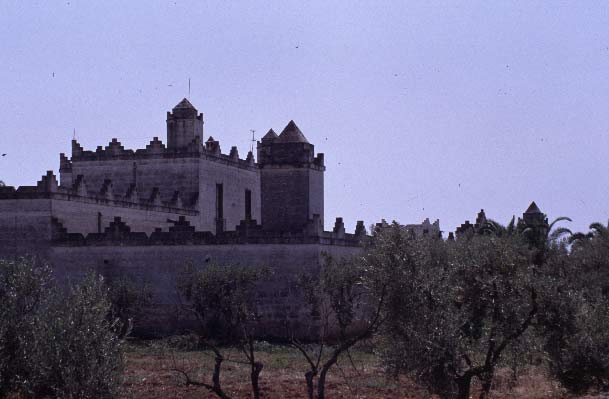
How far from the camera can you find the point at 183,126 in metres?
47.4

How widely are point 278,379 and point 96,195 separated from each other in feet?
53.5

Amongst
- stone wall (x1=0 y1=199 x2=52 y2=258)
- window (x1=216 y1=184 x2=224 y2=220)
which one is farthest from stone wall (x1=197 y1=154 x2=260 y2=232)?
stone wall (x1=0 y1=199 x2=52 y2=258)

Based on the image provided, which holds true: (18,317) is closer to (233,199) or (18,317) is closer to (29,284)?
(29,284)

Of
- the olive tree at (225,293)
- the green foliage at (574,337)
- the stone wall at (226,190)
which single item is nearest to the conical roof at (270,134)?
the stone wall at (226,190)

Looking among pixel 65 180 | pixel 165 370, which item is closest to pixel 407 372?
pixel 165 370

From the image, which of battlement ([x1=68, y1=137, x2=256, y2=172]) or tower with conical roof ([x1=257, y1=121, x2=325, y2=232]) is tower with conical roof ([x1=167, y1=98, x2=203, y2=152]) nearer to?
battlement ([x1=68, y1=137, x2=256, y2=172])

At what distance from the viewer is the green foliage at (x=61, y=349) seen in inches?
674

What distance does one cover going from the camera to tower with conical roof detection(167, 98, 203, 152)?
47281 mm

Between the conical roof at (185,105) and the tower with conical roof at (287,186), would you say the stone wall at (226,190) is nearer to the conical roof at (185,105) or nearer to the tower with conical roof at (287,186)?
the conical roof at (185,105)

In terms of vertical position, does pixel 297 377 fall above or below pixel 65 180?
below

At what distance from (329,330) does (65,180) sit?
21990mm

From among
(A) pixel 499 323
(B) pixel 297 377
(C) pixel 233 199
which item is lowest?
(B) pixel 297 377

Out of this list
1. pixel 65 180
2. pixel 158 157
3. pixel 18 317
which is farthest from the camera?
pixel 65 180

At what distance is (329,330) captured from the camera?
3762cm
